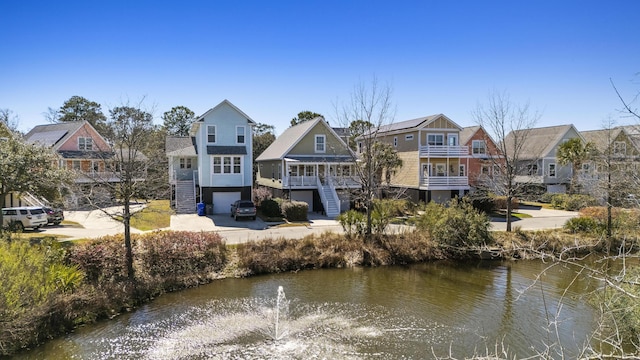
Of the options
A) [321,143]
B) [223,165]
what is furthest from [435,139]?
[223,165]

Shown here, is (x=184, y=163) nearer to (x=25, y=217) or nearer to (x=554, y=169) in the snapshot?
(x=25, y=217)

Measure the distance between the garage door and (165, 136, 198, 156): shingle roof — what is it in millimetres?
5876

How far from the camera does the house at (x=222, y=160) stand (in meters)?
35.2

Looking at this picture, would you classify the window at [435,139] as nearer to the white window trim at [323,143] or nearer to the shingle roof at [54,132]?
the white window trim at [323,143]

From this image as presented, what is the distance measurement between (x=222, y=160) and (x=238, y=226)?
8.19m

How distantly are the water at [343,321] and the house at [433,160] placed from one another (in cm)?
Answer: 1878

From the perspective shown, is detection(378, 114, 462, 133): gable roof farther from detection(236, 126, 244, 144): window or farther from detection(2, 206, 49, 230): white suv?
detection(2, 206, 49, 230): white suv

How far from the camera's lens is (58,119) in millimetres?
74500

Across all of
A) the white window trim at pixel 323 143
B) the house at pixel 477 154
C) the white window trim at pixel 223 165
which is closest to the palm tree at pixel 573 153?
the house at pixel 477 154

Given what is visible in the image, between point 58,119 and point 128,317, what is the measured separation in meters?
73.4

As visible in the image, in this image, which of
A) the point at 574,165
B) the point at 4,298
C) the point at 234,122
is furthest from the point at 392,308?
the point at 574,165

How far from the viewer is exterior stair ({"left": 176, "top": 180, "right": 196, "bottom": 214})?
35688mm

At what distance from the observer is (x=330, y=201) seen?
35.4 m

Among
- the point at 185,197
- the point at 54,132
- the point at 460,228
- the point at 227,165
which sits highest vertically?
the point at 54,132
